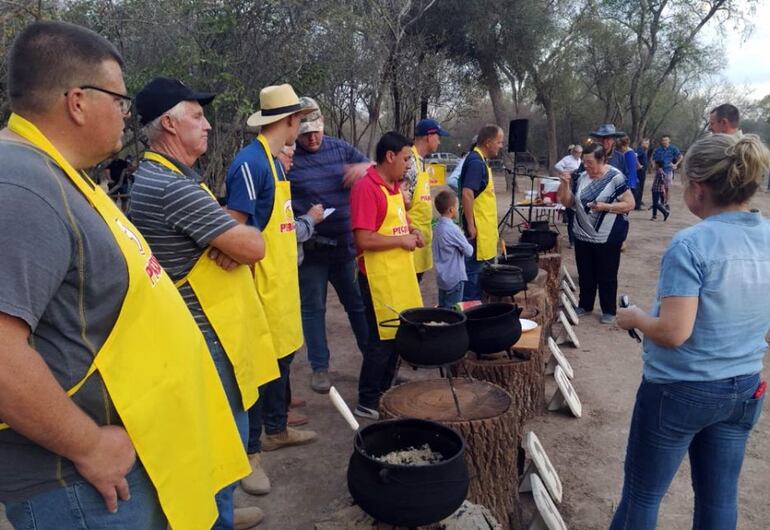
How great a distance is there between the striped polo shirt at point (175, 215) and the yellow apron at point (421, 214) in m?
3.14

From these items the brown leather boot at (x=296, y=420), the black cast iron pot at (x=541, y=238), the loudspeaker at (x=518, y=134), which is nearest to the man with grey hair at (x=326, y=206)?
the brown leather boot at (x=296, y=420)

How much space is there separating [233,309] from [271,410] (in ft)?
4.61

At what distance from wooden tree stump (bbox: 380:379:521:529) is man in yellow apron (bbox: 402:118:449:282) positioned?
90.0 inches

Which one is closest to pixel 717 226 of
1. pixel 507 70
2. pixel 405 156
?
pixel 405 156

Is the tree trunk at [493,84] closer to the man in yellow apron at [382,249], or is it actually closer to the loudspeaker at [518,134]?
the loudspeaker at [518,134]

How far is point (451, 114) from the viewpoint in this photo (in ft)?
65.2

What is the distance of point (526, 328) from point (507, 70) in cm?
1694

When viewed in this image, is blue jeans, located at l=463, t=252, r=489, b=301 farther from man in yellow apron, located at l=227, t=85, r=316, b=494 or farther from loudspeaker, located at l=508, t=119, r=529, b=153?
loudspeaker, located at l=508, t=119, r=529, b=153

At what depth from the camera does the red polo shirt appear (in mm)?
3535

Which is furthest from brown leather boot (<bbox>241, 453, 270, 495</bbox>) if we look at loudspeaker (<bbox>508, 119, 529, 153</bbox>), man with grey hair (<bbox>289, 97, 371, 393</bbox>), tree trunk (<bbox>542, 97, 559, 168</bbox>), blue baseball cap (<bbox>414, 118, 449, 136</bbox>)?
tree trunk (<bbox>542, 97, 559, 168</bbox>)

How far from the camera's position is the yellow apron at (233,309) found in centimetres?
216

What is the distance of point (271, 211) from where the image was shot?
9.41 ft

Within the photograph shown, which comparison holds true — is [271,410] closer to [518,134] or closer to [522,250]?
[522,250]

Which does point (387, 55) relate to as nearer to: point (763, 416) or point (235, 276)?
point (763, 416)
